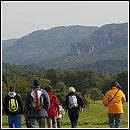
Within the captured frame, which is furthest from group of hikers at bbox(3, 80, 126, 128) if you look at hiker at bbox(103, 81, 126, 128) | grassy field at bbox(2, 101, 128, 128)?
grassy field at bbox(2, 101, 128, 128)

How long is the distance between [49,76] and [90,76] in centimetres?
1605

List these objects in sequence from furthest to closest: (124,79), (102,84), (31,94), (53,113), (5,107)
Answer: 1. (102,84)
2. (124,79)
3. (53,113)
4. (5,107)
5. (31,94)

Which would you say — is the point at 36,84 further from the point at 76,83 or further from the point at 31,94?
the point at 76,83

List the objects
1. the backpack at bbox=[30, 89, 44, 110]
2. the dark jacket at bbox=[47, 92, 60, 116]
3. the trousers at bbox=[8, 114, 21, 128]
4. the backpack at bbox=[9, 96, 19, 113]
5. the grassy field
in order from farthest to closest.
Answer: the grassy field, the dark jacket at bbox=[47, 92, 60, 116], the trousers at bbox=[8, 114, 21, 128], the backpack at bbox=[9, 96, 19, 113], the backpack at bbox=[30, 89, 44, 110]

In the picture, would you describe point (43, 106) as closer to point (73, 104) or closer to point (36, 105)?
point (36, 105)

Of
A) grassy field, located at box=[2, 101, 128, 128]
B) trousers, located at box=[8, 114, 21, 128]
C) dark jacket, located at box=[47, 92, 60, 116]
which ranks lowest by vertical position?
grassy field, located at box=[2, 101, 128, 128]

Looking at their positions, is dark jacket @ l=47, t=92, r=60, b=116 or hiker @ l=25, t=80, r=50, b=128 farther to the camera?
dark jacket @ l=47, t=92, r=60, b=116

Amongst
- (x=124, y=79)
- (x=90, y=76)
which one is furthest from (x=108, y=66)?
(x=124, y=79)

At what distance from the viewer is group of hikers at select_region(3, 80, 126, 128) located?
22.0 ft

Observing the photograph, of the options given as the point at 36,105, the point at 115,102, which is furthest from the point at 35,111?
the point at 115,102

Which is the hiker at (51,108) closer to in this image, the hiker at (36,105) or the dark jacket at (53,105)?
the dark jacket at (53,105)

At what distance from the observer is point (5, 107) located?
7.28 meters

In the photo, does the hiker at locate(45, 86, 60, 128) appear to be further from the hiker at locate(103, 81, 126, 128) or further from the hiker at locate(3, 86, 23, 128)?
the hiker at locate(103, 81, 126, 128)

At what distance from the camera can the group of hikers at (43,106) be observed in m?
6.69
